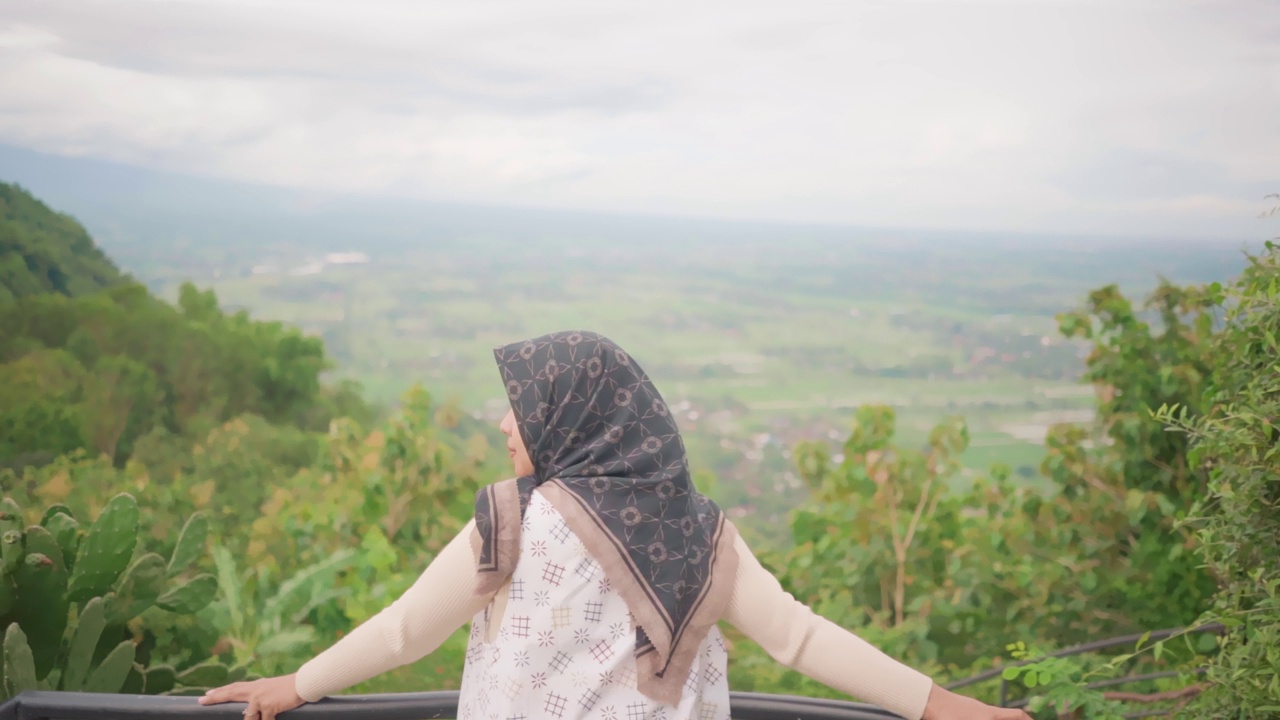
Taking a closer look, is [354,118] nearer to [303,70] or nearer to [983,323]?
[303,70]

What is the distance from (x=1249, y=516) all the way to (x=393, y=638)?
1.03 m

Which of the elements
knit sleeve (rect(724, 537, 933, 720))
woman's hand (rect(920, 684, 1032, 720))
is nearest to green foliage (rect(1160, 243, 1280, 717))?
woman's hand (rect(920, 684, 1032, 720))

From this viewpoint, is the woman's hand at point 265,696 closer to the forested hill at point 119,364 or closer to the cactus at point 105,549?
the cactus at point 105,549

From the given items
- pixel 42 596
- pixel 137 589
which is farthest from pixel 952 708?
pixel 137 589

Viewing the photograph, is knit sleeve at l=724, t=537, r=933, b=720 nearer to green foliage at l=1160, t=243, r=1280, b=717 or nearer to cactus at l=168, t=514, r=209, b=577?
green foliage at l=1160, t=243, r=1280, b=717

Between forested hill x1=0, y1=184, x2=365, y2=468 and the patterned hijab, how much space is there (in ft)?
8.55

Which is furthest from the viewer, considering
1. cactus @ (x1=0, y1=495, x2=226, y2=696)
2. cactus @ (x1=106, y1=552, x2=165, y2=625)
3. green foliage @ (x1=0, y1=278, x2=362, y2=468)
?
green foliage @ (x1=0, y1=278, x2=362, y2=468)

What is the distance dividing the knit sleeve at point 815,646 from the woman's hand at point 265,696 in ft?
1.69

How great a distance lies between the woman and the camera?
3.76 feet

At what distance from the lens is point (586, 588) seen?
3.78ft

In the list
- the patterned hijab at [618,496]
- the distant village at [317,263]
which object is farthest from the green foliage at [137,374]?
the patterned hijab at [618,496]

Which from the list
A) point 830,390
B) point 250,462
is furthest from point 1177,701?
point 250,462

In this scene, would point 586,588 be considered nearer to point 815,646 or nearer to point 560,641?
point 560,641

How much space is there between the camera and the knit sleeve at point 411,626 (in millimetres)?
1155
